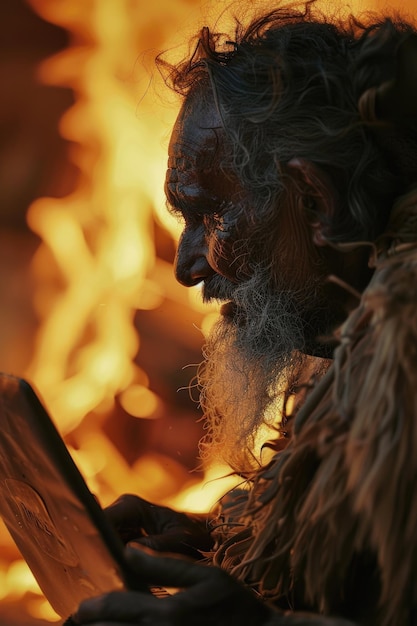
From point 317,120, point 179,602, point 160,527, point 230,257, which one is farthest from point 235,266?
point 179,602

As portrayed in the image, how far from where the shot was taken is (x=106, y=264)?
7.44 feet

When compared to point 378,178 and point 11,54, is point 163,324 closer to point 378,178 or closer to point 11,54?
point 11,54

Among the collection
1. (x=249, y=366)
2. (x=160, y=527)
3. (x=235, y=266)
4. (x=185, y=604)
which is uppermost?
(x=235, y=266)

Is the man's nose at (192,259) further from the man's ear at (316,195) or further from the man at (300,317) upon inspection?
the man's ear at (316,195)

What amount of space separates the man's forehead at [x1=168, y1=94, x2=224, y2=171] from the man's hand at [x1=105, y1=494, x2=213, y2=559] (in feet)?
1.86

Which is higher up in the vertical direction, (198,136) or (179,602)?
(198,136)

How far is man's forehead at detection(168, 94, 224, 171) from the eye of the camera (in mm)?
1318

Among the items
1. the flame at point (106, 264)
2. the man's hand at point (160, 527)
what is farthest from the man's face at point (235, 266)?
the flame at point (106, 264)

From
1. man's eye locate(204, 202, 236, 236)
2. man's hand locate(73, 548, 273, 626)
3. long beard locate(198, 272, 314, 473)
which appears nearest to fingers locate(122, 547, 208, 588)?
man's hand locate(73, 548, 273, 626)

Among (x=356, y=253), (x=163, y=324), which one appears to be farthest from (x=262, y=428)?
(x=163, y=324)

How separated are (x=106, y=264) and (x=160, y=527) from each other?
93 centimetres

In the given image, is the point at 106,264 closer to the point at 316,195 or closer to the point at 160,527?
the point at 160,527

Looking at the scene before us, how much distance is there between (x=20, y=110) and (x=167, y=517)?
133 centimetres

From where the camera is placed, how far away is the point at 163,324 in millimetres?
2322
